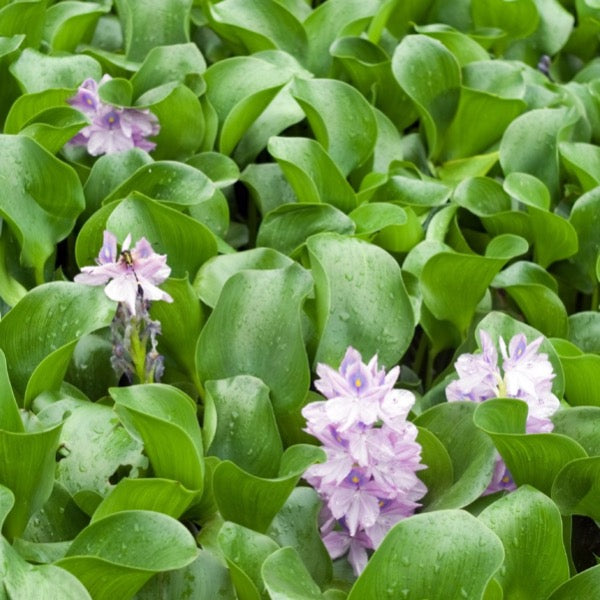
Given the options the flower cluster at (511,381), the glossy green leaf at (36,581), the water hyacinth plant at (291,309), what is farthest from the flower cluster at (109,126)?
the glossy green leaf at (36,581)

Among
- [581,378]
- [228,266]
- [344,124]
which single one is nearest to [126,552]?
[228,266]

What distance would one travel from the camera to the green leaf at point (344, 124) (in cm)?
212

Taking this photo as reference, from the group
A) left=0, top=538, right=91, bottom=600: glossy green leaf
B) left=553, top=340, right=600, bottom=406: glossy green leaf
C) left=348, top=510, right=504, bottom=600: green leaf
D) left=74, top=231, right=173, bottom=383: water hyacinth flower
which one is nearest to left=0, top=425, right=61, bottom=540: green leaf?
left=0, top=538, right=91, bottom=600: glossy green leaf

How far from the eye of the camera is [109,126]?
2.04m

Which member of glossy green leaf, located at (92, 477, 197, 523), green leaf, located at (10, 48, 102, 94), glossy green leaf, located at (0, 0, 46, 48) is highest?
glossy green leaf, located at (0, 0, 46, 48)

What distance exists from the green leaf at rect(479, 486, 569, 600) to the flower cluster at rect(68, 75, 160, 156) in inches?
37.9

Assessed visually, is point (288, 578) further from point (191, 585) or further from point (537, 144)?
point (537, 144)

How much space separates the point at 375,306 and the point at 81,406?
42 centimetres

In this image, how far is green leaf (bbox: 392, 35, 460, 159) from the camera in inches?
88.4

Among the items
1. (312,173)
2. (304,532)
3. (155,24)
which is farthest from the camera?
(155,24)

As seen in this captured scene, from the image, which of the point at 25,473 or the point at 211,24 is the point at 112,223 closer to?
the point at 25,473

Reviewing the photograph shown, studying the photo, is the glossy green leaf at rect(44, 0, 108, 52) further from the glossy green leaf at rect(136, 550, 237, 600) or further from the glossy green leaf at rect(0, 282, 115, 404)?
the glossy green leaf at rect(136, 550, 237, 600)

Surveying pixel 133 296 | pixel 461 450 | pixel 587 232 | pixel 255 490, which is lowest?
pixel 587 232

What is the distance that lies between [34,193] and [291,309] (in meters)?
0.47
